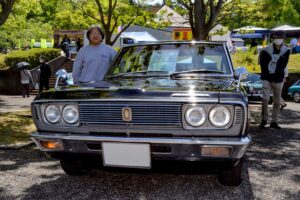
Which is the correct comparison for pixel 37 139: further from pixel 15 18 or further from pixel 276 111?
pixel 15 18

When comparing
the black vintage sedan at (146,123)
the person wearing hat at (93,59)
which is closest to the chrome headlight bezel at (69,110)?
the black vintage sedan at (146,123)

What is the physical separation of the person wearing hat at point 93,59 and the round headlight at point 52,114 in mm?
1572

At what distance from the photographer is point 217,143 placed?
9.55 ft

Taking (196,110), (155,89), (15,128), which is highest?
(155,89)

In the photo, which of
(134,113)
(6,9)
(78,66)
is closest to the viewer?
(134,113)

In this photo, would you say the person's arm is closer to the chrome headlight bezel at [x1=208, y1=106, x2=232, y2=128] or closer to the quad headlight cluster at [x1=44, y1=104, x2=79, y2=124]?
the quad headlight cluster at [x1=44, y1=104, x2=79, y2=124]

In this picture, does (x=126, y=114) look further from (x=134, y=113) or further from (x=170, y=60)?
(x=170, y=60)

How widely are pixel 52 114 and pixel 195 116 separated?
130cm

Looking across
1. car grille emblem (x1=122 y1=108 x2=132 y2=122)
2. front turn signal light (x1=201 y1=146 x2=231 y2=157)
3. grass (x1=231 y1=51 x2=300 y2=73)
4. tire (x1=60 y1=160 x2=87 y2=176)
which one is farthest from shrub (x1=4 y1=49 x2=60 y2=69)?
front turn signal light (x1=201 y1=146 x2=231 y2=157)

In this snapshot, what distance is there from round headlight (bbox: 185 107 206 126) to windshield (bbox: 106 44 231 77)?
1.04m

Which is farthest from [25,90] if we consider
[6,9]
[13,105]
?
[6,9]

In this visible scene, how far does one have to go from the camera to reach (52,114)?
3.37 m

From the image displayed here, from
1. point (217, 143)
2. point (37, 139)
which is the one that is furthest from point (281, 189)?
point (37, 139)

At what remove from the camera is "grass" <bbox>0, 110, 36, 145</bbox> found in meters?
6.07
